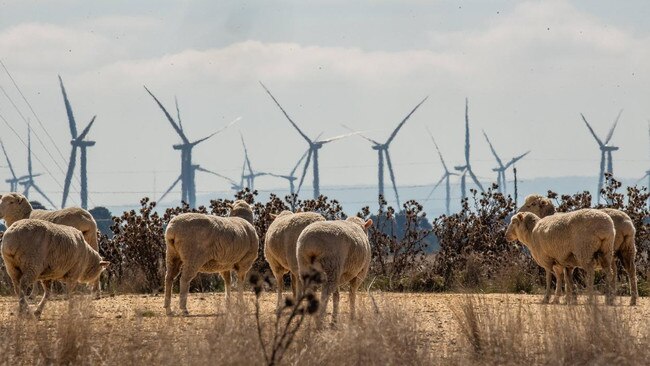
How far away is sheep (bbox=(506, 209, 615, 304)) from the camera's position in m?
18.4

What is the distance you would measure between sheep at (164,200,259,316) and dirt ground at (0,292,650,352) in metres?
0.53

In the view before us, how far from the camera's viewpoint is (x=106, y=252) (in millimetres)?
26656

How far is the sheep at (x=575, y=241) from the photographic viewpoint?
18406mm

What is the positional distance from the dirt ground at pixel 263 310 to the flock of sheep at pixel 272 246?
0.41 m

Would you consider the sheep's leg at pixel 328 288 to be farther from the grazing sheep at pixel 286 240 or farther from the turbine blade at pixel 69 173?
the turbine blade at pixel 69 173

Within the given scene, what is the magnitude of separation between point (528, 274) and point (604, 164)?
222 ft

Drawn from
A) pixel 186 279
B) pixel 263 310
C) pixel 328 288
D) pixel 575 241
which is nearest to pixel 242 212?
pixel 186 279

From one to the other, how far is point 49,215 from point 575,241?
373 inches

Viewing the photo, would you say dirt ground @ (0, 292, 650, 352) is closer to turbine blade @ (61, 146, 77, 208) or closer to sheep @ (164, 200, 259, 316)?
sheep @ (164, 200, 259, 316)

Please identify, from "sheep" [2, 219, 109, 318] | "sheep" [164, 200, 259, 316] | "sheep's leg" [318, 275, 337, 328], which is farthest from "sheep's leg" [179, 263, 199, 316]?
"sheep's leg" [318, 275, 337, 328]

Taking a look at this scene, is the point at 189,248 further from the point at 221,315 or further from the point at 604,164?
the point at 604,164

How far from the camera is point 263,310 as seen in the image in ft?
54.2

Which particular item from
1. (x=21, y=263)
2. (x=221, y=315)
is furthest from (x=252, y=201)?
(x=221, y=315)

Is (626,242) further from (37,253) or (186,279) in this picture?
(37,253)
